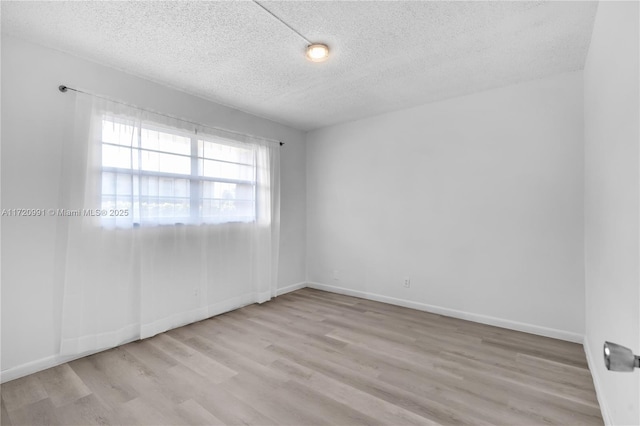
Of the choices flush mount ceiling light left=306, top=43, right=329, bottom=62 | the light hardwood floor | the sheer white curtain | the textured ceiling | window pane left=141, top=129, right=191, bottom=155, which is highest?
the textured ceiling

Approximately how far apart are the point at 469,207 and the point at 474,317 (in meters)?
1.26

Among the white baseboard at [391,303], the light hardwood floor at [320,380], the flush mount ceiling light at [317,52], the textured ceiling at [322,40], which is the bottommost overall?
the light hardwood floor at [320,380]

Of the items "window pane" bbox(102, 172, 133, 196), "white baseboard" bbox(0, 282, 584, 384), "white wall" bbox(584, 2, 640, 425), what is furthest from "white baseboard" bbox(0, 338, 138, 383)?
"white wall" bbox(584, 2, 640, 425)

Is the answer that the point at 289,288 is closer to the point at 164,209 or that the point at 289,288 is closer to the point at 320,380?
the point at 164,209

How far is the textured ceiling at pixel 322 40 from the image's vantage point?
2.00m

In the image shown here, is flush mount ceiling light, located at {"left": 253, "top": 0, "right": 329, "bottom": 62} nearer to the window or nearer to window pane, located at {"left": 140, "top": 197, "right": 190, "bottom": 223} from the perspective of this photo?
the window

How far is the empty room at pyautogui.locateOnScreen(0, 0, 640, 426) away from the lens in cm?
192

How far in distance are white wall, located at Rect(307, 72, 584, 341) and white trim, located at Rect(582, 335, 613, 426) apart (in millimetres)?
382

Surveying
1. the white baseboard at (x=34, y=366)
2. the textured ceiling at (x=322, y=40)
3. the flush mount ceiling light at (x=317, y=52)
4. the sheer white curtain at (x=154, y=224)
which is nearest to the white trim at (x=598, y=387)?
the textured ceiling at (x=322, y=40)

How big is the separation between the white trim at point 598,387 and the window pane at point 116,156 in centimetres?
396

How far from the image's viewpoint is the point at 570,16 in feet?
6.78

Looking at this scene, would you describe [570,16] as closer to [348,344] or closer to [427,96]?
[427,96]

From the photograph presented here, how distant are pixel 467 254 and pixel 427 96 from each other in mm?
1905

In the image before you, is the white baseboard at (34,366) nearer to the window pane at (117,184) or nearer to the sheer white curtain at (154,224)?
the sheer white curtain at (154,224)
